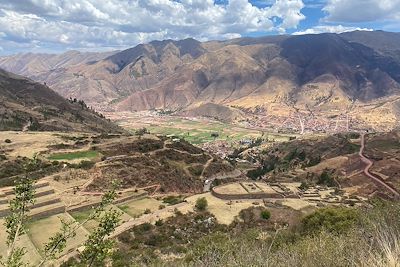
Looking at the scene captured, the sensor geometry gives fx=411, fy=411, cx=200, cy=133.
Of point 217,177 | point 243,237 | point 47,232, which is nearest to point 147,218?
point 47,232

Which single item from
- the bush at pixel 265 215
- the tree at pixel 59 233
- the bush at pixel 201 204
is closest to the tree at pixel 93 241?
the tree at pixel 59 233

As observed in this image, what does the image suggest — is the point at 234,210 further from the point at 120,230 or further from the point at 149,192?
the point at 149,192

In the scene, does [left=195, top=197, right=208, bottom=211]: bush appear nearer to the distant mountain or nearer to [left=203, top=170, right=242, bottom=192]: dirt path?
[left=203, top=170, right=242, bottom=192]: dirt path

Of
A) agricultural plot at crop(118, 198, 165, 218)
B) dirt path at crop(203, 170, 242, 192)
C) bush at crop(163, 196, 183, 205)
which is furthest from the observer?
dirt path at crop(203, 170, 242, 192)

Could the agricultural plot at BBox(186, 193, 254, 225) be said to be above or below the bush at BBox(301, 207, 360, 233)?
below

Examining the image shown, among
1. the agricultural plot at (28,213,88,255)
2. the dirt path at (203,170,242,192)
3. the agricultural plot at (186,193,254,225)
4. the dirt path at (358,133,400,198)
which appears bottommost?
the dirt path at (203,170,242,192)

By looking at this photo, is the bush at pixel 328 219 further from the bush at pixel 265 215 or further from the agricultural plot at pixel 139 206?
the agricultural plot at pixel 139 206

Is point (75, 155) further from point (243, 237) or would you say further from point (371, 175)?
point (371, 175)

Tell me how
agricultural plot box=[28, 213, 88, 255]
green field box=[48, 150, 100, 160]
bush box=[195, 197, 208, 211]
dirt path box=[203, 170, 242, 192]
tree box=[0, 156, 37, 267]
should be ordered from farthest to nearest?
1. dirt path box=[203, 170, 242, 192]
2. green field box=[48, 150, 100, 160]
3. bush box=[195, 197, 208, 211]
4. agricultural plot box=[28, 213, 88, 255]
5. tree box=[0, 156, 37, 267]

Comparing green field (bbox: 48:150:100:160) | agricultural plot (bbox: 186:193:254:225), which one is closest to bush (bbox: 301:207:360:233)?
agricultural plot (bbox: 186:193:254:225)
